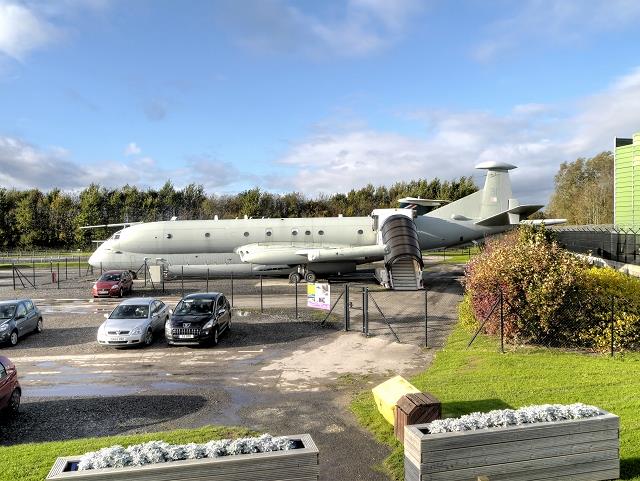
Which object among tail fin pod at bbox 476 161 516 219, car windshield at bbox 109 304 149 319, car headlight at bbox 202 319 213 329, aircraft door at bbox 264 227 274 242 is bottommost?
car headlight at bbox 202 319 213 329

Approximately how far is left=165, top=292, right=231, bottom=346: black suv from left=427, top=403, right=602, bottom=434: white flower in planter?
12.1 metres

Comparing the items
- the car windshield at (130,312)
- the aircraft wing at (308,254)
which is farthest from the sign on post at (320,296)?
the aircraft wing at (308,254)

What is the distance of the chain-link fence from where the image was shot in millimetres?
15180

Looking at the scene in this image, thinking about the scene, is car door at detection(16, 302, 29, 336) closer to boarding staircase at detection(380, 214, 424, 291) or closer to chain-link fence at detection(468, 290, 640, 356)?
chain-link fence at detection(468, 290, 640, 356)

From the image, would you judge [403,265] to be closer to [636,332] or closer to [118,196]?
[636,332]

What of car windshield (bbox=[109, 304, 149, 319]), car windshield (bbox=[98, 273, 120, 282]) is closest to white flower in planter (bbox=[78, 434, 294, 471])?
car windshield (bbox=[109, 304, 149, 319])

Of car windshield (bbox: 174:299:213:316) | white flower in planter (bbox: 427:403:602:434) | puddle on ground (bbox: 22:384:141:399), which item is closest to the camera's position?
white flower in planter (bbox: 427:403:602:434)

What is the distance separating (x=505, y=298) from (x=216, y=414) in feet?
33.8

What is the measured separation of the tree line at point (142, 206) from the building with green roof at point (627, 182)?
45.2 meters

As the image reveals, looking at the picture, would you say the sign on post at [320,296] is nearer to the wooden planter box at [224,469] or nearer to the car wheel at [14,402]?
the car wheel at [14,402]

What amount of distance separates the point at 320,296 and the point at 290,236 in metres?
15.4

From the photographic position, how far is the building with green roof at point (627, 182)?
3881 cm

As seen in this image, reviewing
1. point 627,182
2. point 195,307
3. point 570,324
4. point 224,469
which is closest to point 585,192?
point 627,182

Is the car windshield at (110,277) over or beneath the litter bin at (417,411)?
over
